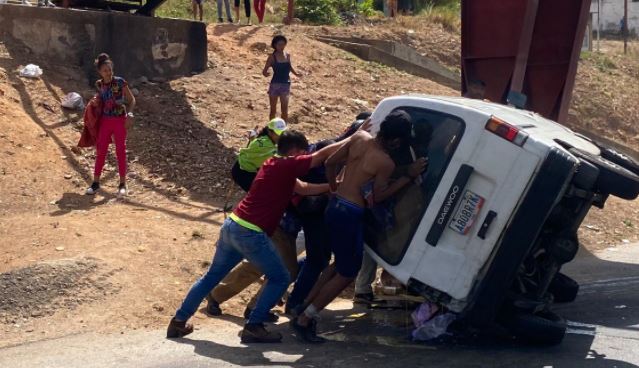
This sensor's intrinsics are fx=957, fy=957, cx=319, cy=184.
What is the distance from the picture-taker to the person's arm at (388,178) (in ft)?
20.9

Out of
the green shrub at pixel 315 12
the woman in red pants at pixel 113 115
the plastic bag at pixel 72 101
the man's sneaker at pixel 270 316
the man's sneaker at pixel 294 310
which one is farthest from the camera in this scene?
the green shrub at pixel 315 12

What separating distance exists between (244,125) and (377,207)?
662 cm

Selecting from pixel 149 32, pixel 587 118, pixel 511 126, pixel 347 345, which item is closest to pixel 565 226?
pixel 511 126

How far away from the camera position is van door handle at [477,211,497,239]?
241 inches

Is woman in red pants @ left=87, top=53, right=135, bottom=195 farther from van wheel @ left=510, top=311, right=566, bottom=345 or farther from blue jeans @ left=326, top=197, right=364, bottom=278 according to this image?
van wheel @ left=510, top=311, right=566, bottom=345

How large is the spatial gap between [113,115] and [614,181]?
572cm

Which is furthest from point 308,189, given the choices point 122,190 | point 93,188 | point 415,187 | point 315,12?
point 315,12

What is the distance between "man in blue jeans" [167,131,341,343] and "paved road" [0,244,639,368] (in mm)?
300

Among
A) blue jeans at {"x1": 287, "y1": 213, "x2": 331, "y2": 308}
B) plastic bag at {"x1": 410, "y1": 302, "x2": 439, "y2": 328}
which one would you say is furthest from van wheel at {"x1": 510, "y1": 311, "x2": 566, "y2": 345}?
blue jeans at {"x1": 287, "y1": 213, "x2": 331, "y2": 308}

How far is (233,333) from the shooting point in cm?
716

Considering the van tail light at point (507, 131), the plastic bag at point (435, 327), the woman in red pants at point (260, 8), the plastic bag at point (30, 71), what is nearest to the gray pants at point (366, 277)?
the plastic bag at point (435, 327)

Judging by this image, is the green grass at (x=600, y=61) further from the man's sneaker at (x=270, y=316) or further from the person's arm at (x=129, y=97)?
the man's sneaker at (x=270, y=316)

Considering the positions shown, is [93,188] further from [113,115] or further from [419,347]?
[419,347]

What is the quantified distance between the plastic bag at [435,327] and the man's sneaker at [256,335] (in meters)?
1.02
